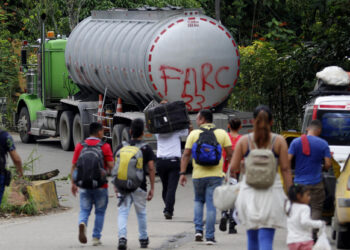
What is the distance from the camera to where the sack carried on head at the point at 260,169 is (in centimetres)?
759

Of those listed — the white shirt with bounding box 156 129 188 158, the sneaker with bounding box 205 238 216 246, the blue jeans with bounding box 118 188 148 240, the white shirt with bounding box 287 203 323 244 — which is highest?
the white shirt with bounding box 156 129 188 158

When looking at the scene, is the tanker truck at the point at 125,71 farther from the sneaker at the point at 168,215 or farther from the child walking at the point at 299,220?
the child walking at the point at 299,220

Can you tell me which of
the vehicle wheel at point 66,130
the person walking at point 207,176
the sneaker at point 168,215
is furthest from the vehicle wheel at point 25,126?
the person walking at point 207,176

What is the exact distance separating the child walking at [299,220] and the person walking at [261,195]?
9 cm

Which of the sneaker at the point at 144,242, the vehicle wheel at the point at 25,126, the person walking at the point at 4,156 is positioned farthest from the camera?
the vehicle wheel at the point at 25,126

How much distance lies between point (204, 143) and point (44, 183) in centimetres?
367

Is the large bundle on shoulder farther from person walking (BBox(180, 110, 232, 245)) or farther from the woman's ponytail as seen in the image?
the woman's ponytail

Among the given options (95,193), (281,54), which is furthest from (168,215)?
(281,54)

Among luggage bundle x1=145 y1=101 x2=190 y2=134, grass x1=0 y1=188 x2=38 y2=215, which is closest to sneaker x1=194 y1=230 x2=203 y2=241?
luggage bundle x1=145 y1=101 x2=190 y2=134

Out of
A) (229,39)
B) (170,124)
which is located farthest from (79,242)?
(229,39)

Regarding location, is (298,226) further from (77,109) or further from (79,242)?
(77,109)

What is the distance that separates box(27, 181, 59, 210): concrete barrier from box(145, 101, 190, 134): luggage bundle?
70.8 inches

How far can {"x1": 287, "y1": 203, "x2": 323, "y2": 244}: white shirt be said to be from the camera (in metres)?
7.78

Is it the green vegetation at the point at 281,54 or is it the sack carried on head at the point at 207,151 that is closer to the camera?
the sack carried on head at the point at 207,151
